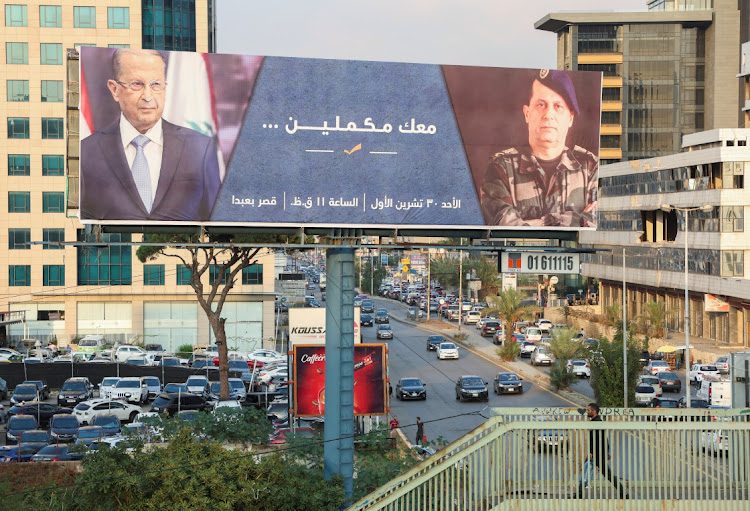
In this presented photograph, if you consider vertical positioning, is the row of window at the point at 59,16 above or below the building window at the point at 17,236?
above

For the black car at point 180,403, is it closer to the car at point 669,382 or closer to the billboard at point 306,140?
the car at point 669,382

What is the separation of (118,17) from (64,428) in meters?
46.6

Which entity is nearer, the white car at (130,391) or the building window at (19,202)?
the white car at (130,391)

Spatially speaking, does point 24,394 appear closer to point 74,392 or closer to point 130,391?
point 74,392

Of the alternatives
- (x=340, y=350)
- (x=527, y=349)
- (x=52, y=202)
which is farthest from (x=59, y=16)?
(x=340, y=350)

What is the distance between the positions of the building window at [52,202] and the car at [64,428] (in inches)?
1591

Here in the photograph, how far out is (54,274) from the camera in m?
76.1

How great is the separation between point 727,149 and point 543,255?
52.2 meters

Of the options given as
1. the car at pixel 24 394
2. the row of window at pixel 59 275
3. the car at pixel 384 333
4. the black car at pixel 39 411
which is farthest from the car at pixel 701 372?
the row of window at pixel 59 275

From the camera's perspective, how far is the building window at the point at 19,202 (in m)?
75.4

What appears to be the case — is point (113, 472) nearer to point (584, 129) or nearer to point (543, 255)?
point (543, 255)

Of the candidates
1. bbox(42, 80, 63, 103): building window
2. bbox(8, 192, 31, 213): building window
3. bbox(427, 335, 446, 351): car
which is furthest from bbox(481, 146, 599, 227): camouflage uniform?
bbox(8, 192, 31, 213): building window

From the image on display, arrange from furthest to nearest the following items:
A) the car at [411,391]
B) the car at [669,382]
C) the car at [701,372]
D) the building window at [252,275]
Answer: the building window at [252,275], the car at [701,372], the car at [669,382], the car at [411,391]

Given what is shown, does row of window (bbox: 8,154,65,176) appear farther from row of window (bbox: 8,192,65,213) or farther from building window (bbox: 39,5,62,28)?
building window (bbox: 39,5,62,28)
